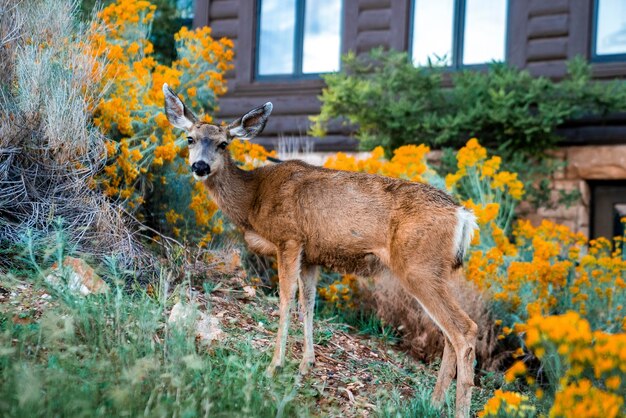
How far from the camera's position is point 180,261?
5.97 meters

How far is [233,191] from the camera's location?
528cm

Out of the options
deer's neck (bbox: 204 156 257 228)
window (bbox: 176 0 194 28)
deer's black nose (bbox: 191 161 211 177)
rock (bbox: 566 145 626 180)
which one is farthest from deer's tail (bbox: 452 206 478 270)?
window (bbox: 176 0 194 28)

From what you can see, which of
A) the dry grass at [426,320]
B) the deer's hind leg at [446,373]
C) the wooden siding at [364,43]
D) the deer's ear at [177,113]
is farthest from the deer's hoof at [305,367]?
the wooden siding at [364,43]

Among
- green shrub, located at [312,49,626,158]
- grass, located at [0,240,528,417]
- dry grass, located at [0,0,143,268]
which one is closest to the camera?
grass, located at [0,240,528,417]

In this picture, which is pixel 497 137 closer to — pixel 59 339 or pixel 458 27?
pixel 458 27

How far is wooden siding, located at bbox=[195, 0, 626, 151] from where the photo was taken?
1027cm

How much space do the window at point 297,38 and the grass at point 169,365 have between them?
672cm

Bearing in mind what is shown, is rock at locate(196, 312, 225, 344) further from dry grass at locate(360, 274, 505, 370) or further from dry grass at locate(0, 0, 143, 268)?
dry grass at locate(360, 274, 505, 370)

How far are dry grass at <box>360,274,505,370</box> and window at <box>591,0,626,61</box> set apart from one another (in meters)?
5.38

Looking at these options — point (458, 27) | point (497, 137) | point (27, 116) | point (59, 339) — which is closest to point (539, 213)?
point (497, 137)

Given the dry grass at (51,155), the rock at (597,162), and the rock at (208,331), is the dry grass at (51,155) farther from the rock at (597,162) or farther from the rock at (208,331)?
the rock at (597,162)

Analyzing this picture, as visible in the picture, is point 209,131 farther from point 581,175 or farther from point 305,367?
point 581,175

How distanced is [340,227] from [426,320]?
5.04 ft

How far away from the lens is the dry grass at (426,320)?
5.99m
